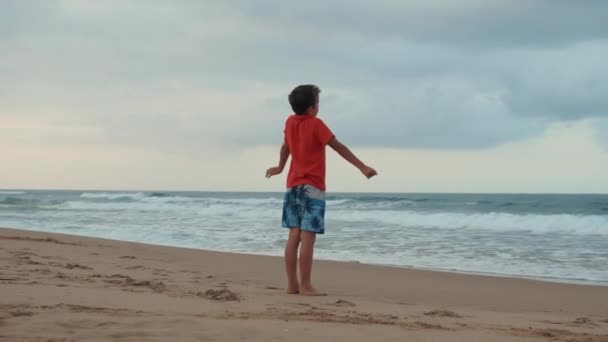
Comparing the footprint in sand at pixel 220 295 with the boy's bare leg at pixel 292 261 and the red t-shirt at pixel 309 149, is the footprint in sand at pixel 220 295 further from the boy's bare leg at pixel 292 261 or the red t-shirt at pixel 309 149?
the red t-shirt at pixel 309 149

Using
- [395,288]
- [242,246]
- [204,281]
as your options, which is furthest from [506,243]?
[204,281]

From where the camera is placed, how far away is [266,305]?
175 inches

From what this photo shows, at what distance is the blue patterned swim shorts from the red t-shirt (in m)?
0.05

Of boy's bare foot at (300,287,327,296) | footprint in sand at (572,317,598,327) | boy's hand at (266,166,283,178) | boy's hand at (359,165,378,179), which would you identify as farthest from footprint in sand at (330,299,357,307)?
footprint in sand at (572,317,598,327)

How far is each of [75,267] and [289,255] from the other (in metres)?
2.34

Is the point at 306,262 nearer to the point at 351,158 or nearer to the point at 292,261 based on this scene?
the point at 292,261

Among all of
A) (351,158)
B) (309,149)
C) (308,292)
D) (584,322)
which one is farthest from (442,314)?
(309,149)

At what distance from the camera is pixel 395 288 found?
6.72 m

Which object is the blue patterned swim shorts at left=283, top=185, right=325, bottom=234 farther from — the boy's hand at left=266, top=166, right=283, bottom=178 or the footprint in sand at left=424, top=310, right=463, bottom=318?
the footprint in sand at left=424, top=310, right=463, bottom=318

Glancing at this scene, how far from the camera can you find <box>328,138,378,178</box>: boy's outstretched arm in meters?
5.02

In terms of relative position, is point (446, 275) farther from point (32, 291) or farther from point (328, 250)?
point (32, 291)

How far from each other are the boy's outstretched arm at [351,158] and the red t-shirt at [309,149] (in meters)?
0.05

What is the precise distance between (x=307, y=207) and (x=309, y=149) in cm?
44

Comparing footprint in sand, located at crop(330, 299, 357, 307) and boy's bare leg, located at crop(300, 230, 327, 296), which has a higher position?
boy's bare leg, located at crop(300, 230, 327, 296)
